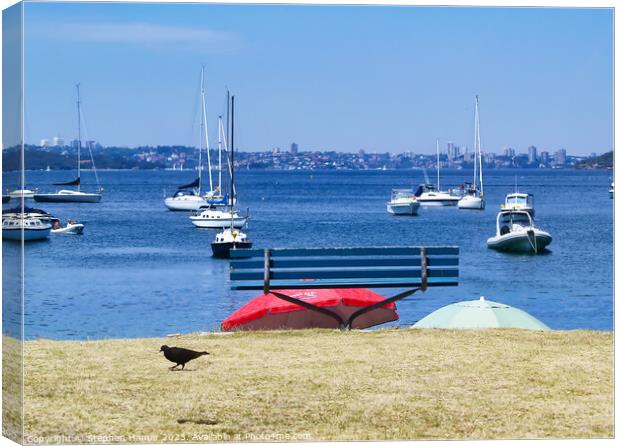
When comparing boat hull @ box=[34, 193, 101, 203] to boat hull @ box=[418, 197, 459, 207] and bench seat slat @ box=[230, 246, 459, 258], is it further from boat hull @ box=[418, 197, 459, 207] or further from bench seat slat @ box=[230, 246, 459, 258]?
bench seat slat @ box=[230, 246, 459, 258]

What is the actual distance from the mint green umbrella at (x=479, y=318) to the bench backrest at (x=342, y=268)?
54 centimetres

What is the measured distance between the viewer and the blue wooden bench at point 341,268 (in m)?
10.3

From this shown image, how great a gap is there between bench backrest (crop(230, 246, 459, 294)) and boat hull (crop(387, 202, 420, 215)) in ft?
188

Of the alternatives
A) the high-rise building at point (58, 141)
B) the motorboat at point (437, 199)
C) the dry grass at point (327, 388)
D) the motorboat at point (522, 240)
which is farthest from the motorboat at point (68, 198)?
the dry grass at point (327, 388)

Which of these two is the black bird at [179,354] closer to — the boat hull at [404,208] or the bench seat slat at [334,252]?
the bench seat slat at [334,252]

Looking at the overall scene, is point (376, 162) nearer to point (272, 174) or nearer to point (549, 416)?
point (549, 416)

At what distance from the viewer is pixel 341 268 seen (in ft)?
33.9

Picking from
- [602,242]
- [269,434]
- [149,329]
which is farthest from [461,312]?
[602,242]

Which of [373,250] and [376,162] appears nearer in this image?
[373,250]

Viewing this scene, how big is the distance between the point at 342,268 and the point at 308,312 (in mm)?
2344

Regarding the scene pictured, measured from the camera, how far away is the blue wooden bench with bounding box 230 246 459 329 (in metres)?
10.3

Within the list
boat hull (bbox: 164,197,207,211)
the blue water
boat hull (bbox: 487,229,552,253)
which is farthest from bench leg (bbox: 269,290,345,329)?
boat hull (bbox: 164,197,207,211)

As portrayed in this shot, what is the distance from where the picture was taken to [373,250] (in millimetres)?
10328

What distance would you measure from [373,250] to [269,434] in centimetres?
312
